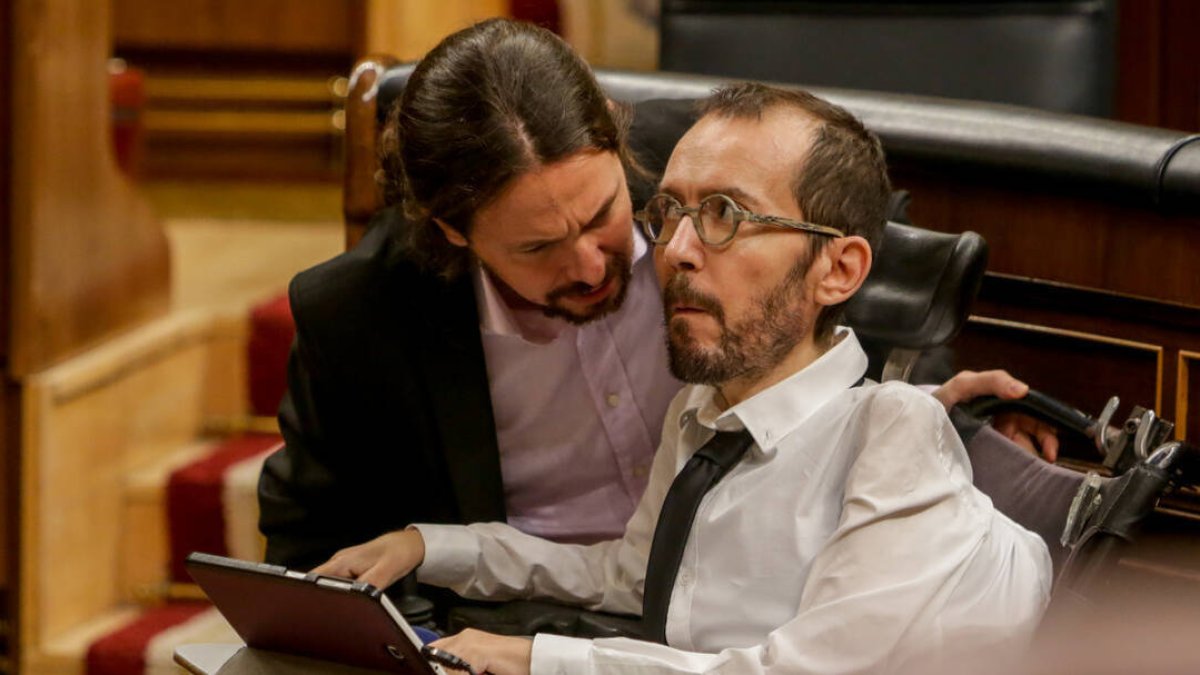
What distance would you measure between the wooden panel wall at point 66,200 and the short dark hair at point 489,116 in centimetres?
135

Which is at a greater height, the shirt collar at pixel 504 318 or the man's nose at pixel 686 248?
the man's nose at pixel 686 248

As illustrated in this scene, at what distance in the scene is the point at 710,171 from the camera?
1.58 meters

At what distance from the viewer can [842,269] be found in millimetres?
1613

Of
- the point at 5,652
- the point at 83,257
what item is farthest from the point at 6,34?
the point at 5,652

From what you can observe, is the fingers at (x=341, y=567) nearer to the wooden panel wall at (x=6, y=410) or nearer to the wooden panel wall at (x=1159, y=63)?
the wooden panel wall at (x=6, y=410)

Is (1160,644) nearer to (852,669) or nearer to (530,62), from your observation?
(852,669)

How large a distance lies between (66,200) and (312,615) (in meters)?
1.84

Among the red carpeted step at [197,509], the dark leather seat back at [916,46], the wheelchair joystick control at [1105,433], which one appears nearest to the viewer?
the wheelchair joystick control at [1105,433]

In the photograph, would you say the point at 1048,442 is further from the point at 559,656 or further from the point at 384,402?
the point at 384,402

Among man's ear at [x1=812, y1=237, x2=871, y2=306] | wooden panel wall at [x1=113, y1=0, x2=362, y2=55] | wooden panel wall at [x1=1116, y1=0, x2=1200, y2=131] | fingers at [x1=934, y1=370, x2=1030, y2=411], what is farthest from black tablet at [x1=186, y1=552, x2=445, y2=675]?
wooden panel wall at [x1=113, y1=0, x2=362, y2=55]

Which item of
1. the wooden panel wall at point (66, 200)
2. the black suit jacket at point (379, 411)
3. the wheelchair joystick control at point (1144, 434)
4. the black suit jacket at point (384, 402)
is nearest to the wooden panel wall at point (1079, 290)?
the wheelchair joystick control at point (1144, 434)

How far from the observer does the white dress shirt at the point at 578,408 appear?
6.59ft

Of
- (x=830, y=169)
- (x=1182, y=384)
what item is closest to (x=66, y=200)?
(x=830, y=169)

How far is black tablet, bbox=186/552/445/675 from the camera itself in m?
1.43
